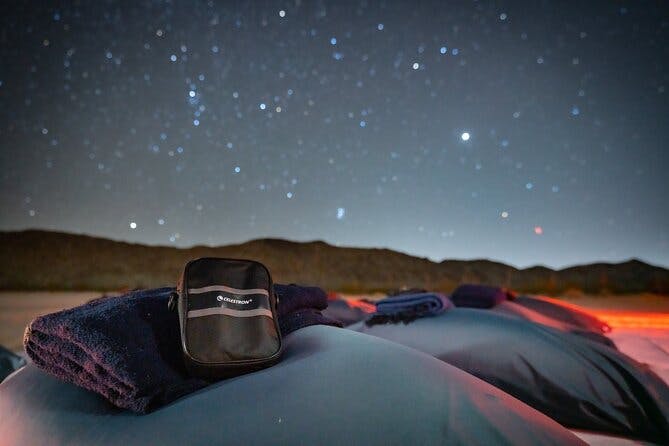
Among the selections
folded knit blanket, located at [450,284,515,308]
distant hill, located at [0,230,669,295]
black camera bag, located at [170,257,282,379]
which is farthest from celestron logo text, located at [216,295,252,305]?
distant hill, located at [0,230,669,295]

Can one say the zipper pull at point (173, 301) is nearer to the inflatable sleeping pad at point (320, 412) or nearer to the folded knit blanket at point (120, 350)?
the folded knit blanket at point (120, 350)

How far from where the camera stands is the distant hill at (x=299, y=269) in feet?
44.9

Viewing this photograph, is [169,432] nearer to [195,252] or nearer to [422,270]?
[422,270]

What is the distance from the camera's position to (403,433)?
3.02 ft

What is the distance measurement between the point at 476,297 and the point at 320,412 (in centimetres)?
344

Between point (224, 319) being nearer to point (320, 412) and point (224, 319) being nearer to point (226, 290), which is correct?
point (226, 290)

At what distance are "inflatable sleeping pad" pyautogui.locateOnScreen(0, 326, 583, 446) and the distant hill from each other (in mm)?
13092

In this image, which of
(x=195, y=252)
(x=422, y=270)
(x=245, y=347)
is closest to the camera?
(x=245, y=347)

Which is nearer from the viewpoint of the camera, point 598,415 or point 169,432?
point 169,432

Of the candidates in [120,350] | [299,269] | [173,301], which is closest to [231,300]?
[173,301]

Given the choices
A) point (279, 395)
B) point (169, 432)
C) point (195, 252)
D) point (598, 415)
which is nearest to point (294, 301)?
point (279, 395)

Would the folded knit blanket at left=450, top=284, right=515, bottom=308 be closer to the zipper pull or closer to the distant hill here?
the zipper pull

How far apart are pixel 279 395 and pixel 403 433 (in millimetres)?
294

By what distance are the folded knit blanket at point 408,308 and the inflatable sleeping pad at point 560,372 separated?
242 millimetres
